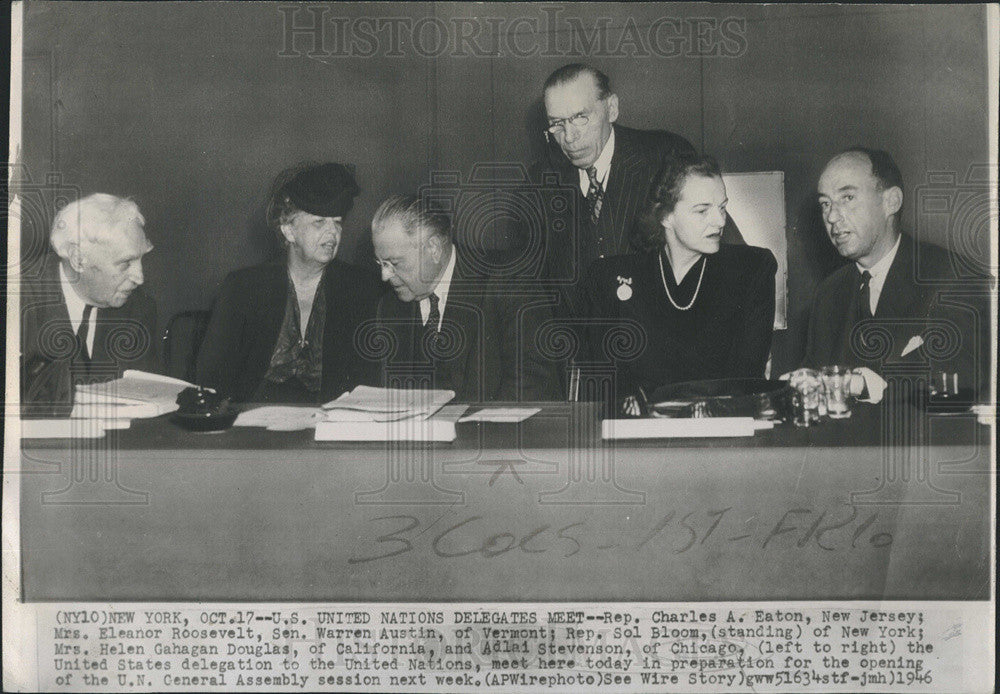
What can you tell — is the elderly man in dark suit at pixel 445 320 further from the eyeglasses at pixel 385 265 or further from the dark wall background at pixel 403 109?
the dark wall background at pixel 403 109

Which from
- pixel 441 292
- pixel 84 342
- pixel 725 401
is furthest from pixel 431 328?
pixel 84 342

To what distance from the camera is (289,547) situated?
2393 mm

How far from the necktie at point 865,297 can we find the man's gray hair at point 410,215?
1.29 meters

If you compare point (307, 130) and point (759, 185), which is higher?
point (307, 130)

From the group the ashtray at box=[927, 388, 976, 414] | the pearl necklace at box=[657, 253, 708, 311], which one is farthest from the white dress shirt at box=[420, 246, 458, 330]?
the ashtray at box=[927, 388, 976, 414]

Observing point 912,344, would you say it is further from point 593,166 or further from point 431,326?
point 431,326

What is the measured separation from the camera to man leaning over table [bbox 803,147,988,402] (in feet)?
7.91

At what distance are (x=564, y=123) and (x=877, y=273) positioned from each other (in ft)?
3.50

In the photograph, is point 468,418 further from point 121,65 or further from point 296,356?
point 121,65

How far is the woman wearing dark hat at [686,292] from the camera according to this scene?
241 centimetres

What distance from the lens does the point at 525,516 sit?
7.87 feet

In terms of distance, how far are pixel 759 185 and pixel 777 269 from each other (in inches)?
10.3

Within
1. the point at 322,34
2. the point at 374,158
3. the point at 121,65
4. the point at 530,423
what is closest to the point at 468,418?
the point at 530,423

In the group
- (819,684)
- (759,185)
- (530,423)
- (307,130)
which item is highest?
(307,130)
